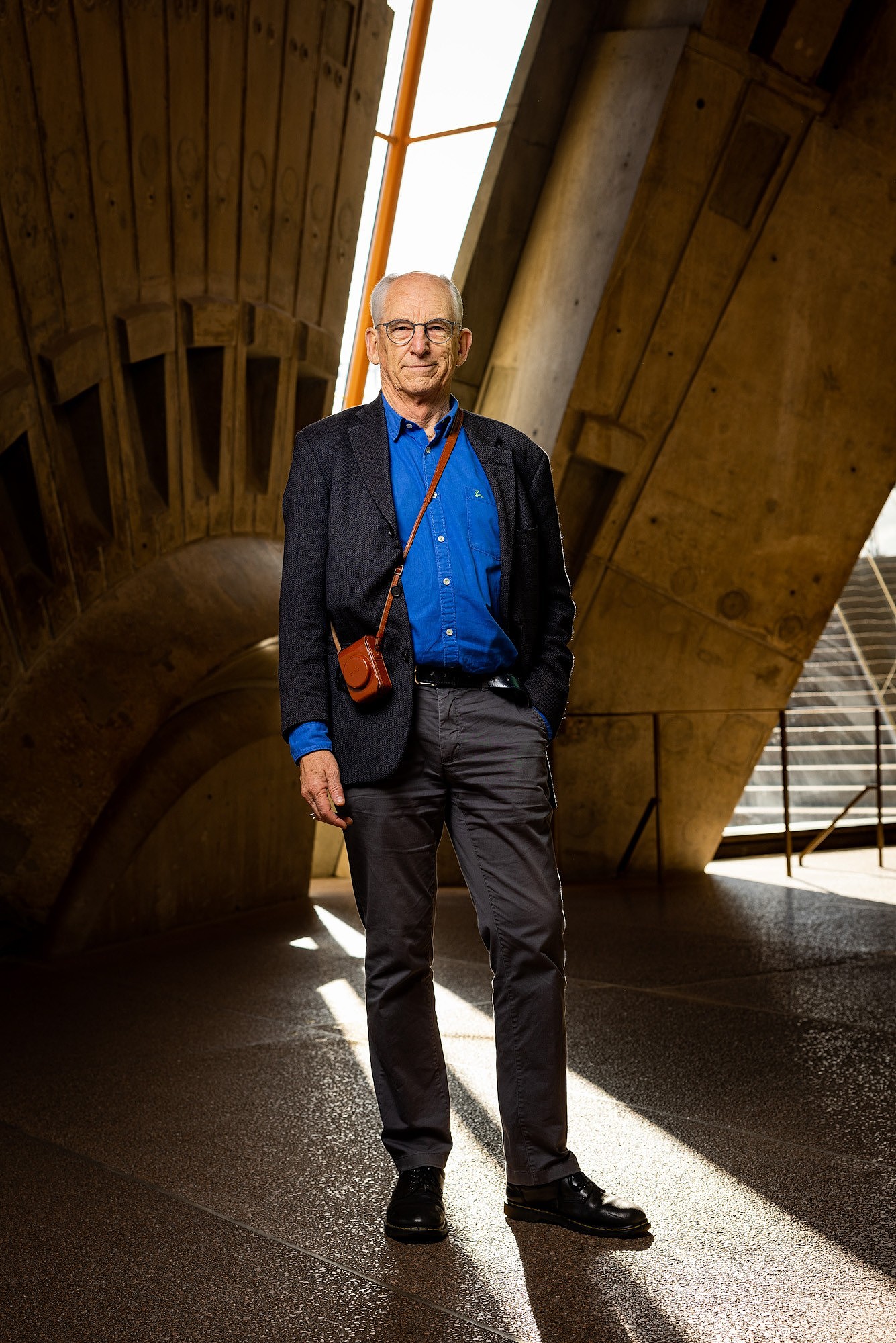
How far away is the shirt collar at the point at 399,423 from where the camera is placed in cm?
286

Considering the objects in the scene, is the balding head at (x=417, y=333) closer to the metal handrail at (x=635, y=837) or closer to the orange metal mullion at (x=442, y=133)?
the orange metal mullion at (x=442, y=133)

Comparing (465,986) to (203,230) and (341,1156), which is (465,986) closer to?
(341,1156)

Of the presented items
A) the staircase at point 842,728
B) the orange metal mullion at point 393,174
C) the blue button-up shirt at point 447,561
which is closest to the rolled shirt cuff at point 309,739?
the blue button-up shirt at point 447,561

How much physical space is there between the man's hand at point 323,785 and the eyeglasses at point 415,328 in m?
0.94

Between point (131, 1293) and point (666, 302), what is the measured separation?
6.84 m

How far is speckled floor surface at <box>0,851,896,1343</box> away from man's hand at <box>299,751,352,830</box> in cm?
87

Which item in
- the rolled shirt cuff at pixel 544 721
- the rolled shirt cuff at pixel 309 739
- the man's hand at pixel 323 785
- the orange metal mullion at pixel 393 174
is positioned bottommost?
the man's hand at pixel 323 785

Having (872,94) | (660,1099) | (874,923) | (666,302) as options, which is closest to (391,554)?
(660,1099)

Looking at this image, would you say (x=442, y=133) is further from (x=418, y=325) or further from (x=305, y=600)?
(x=305, y=600)

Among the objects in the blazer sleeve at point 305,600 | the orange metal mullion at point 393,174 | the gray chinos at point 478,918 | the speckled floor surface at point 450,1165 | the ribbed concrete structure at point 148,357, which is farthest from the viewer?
the orange metal mullion at point 393,174

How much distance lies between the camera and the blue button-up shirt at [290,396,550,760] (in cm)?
272

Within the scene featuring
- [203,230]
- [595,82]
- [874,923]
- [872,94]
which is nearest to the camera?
[203,230]

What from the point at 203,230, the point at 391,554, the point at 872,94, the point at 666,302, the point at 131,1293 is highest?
the point at 872,94

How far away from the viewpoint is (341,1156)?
3059 millimetres
